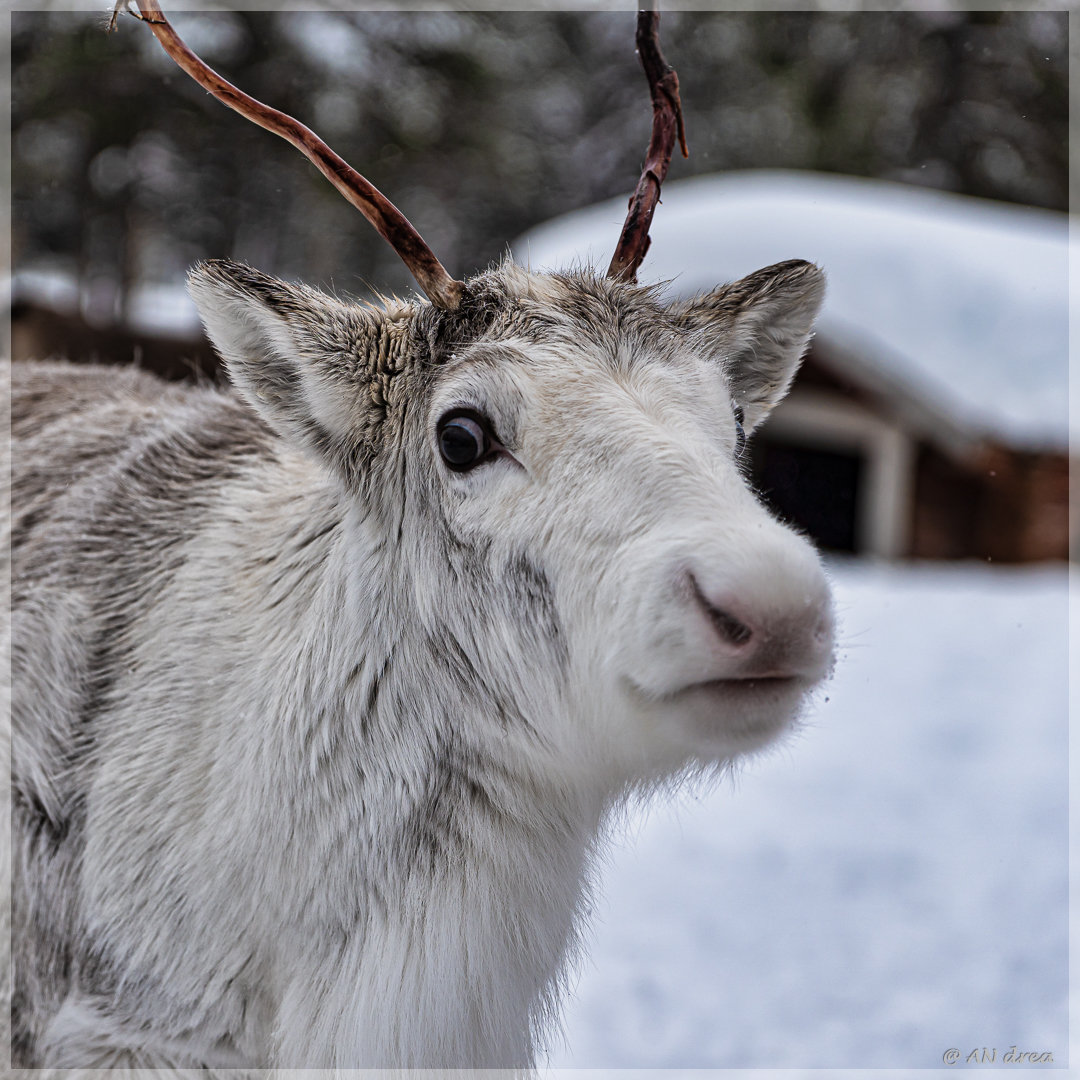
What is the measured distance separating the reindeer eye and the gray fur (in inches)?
1.9

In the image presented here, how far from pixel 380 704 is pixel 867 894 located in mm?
2860

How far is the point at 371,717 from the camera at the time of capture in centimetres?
237

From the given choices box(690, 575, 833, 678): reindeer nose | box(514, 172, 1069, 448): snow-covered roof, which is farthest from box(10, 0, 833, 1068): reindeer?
box(514, 172, 1069, 448): snow-covered roof

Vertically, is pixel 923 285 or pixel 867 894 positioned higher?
pixel 923 285

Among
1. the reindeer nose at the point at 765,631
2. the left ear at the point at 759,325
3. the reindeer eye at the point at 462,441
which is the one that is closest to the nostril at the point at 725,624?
the reindeer nose at the point at 765,631

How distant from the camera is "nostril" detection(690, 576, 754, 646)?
1696mm

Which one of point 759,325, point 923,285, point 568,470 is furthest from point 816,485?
point 568,470

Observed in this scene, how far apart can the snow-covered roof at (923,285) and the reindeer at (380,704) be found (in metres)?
6.36

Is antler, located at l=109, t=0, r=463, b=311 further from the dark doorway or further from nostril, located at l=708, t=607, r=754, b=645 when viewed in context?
the dark doorway

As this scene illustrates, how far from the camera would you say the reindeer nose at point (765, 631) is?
169cm

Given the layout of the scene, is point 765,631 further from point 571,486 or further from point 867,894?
point 867,894

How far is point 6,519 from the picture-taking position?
305 centimetres

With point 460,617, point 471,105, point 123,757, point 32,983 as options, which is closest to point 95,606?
point 123,757

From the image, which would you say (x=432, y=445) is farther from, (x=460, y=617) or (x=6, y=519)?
(x=6, y=519)
